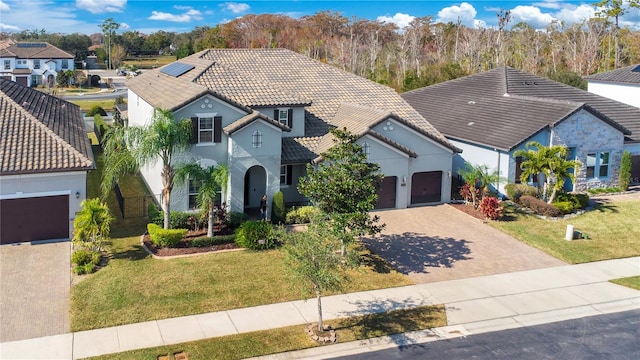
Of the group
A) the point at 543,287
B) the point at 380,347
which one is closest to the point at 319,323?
the point at 380,347

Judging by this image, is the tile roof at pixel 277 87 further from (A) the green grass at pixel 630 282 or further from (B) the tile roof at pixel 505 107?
(A) the green grass at pixel 630 282

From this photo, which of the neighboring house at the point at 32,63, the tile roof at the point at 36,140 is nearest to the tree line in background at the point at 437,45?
the neighboring house at the point at 32,63

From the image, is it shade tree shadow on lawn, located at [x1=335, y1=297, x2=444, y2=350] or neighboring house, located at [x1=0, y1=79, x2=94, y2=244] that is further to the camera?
neighboring house, located at [x1=0, y1=79, x2=94, y2=244]

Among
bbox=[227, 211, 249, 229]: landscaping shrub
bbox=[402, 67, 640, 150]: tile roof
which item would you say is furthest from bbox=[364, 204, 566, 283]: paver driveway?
bbox=[402, 67, 640, 150]: tile roof

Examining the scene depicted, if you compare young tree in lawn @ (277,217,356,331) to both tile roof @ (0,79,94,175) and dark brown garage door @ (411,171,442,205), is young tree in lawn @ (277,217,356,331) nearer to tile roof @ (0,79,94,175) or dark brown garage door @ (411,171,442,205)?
tile roof @ (0,79,94,175)

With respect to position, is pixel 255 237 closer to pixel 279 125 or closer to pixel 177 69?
pixel 279 125

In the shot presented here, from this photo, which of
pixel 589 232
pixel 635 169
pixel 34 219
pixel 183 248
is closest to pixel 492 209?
pixel 589 232
